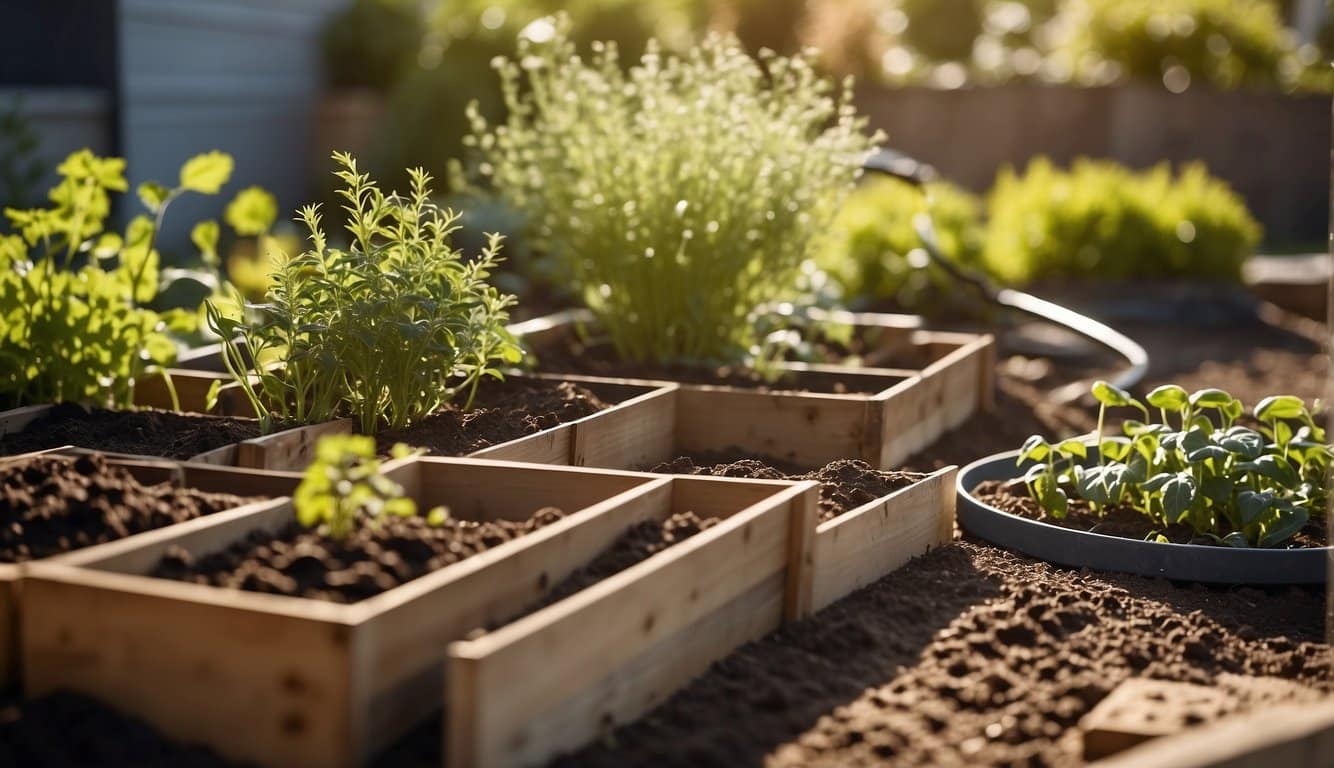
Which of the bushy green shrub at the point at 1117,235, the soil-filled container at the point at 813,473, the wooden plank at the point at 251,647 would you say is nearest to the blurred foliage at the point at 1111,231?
the bushy green shrub at the point at 1117,235

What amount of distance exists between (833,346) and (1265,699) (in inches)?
129

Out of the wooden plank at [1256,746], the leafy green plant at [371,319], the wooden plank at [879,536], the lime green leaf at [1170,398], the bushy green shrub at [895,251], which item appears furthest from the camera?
the bushy green shrub at [895,251]

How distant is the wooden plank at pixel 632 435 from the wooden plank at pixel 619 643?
33.9 inches

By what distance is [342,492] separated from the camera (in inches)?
97.3

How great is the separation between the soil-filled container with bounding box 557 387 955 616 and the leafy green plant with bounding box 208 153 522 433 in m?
0.42

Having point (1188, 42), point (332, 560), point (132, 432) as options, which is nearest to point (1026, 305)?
point (132, 432)

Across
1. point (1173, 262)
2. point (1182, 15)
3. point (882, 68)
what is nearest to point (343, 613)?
point (1173, 262)

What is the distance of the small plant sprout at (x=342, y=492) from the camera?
7.82 feet

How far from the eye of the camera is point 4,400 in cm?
386

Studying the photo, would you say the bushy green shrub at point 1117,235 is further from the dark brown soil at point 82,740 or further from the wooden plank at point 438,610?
the dark brown soil at point 82,740

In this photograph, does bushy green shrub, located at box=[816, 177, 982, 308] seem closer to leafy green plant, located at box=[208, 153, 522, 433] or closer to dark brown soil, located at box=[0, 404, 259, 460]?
leafy green plant, located at box=[208, 153, 522, 433]

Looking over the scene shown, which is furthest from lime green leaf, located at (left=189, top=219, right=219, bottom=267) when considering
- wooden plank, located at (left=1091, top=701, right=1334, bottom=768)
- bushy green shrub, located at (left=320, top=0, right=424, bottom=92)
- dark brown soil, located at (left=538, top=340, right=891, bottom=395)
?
bushy green shrub, located at (left=320, top=0, right=424, bottom=92)

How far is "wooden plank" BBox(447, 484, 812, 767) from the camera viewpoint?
2.11m

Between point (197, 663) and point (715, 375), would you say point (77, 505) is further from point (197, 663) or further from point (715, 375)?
point (715, 375)
